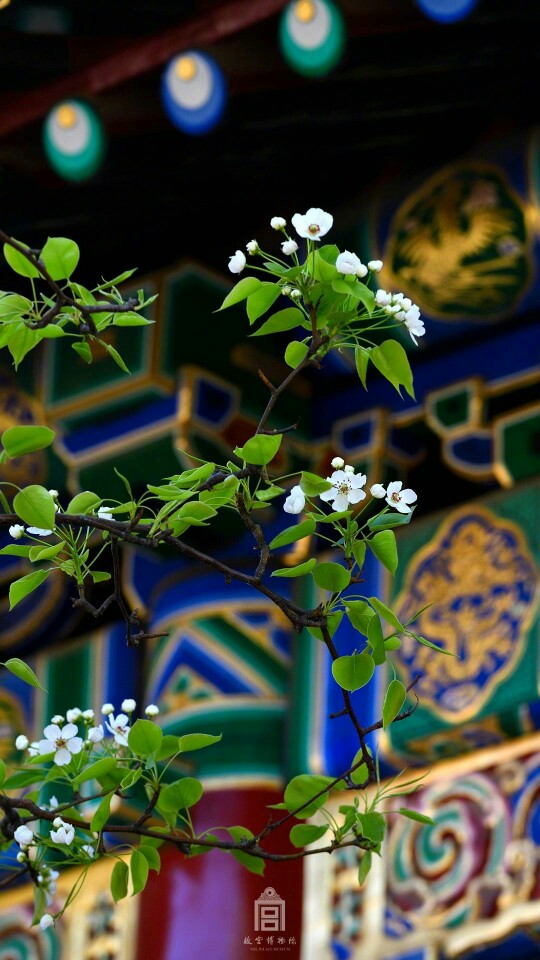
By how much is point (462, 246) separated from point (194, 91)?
0.66 meters

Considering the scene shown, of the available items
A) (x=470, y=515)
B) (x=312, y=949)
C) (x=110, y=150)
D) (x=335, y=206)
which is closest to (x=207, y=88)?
(x=110, y=150)

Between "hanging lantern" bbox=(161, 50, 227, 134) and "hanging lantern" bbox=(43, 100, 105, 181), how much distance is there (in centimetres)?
20

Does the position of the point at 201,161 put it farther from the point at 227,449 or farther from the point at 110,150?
the point at 227,449

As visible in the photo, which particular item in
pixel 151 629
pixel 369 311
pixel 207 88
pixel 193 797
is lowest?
pixel 193 797

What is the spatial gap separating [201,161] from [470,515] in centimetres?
87

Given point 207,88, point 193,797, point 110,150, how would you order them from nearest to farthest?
point 193,797 < point 207,88 < point 110,150

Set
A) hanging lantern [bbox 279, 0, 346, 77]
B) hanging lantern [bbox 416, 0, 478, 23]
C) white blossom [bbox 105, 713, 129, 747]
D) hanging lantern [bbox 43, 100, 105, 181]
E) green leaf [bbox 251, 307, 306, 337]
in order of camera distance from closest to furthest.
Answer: green leaf [bbox 251, 307, 306, 337] < white blossom [bbox 105, 713, 129, 747] < hanging lantern [bbox 416, 0, 478, 23] < hanging lantern [bbox 279, 0, 346, 77] < hanging lantern [bbox 43, 100, 105, 181]

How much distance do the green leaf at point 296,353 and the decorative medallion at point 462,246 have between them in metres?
1.84

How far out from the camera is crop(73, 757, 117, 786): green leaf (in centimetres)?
264

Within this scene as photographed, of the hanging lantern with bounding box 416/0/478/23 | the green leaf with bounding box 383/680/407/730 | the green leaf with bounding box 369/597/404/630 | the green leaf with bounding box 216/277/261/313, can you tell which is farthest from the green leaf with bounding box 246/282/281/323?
the hanging lantern with bounding box 416/0/478/23

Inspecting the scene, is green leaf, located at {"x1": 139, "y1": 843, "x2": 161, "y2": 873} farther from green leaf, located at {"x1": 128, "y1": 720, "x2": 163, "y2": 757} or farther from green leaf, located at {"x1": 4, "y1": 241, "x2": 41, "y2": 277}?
green leaf, located at {"x1": 4, "y1": 241, "x2": 41, "y2": 277}

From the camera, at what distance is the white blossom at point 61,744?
2.72 m

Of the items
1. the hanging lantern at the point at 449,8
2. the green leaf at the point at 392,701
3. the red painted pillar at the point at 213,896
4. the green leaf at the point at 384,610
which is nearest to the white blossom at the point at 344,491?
the green leaf at the point at 384,610

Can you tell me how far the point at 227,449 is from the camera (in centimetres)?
451
